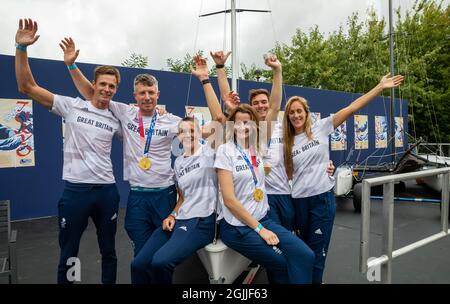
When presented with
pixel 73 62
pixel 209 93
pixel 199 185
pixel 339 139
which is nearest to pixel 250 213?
pixel 199 185

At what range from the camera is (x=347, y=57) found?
16.3 metres

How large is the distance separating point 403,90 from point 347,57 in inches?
119

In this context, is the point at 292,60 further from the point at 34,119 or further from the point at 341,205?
the point at 34,119

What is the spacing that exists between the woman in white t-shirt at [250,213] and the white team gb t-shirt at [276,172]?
260mm

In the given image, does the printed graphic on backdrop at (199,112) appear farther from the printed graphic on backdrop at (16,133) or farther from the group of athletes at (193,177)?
the group of athletes at (193,177)

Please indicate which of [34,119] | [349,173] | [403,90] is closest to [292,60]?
[403,90]

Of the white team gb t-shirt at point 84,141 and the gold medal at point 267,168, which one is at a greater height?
the white team gb t-shirt at point 84,141

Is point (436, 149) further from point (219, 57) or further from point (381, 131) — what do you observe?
point (219, 57)

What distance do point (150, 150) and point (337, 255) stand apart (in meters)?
2.45

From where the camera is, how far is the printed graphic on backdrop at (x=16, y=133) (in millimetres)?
5082

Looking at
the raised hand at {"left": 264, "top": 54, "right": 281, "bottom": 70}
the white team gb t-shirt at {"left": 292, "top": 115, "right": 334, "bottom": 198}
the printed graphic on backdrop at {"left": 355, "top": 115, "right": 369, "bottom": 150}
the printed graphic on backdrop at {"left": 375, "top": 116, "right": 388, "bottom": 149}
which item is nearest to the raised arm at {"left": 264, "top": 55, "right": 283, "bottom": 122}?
the raised hand at {"left": 264, "top": 54, "right": 281, "bottom": 70}

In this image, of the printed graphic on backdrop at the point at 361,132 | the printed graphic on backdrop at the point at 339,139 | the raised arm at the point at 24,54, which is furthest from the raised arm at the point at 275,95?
the printed graphic on backdrop at the point at 361,132

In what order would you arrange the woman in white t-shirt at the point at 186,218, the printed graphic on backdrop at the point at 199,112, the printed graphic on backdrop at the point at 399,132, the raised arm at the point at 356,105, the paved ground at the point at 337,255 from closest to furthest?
the woman in white t-shirt at the point at 186,218 < the raised arm at the point at 356,105 < the paved ground at the point at 337,255 < the printed graphic on backdrop at the point at 199,112 < the printed graphic on backdrop at the point at 399,132
